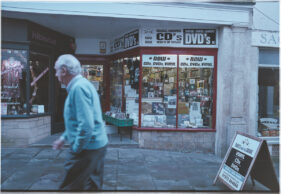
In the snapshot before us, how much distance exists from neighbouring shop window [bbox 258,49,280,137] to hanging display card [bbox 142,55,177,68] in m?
2.49

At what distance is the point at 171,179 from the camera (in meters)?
4.84

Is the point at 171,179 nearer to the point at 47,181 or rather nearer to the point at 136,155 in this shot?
the point at 136,155

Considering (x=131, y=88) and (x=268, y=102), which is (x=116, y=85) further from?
(x=268, y=102)

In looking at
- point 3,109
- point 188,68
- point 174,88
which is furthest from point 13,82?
point 188,68

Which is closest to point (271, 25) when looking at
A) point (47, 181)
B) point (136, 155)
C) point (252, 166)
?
point (252, 166)

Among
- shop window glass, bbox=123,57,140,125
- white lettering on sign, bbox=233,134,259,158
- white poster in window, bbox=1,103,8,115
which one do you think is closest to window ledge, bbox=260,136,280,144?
white lettering on sign, bbox=233,134,259,158

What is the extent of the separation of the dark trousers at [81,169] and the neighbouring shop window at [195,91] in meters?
4.60

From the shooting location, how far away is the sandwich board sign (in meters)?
4.18

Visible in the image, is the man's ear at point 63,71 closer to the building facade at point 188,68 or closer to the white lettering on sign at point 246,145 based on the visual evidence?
the white lettering on sign at point 246,145

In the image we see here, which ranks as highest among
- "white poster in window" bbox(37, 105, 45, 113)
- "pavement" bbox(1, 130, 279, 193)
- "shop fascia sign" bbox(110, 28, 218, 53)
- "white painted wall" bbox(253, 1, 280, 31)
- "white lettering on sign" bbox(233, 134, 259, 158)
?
"white painted wall" bbox(253, 1, 280, 31)

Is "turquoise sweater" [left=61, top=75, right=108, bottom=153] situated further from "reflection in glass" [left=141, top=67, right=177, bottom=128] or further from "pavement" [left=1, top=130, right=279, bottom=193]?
"reflection in glass" [left=141, top=67, right=177, bottom=128]

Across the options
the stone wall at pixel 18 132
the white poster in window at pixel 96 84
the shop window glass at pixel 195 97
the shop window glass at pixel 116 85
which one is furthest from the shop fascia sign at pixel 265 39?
the stone wall at pixel 18 132

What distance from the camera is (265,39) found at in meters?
7.02

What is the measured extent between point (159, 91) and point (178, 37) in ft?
5.26
